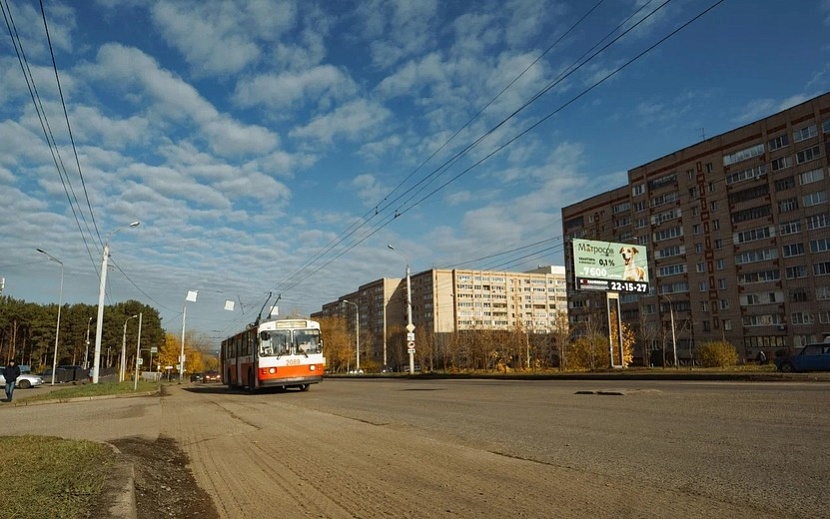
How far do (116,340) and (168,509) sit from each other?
93206mm

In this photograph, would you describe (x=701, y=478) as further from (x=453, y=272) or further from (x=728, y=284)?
(x=453, y=272)

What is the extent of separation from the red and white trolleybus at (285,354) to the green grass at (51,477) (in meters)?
15.1

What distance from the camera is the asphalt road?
4.75 metres

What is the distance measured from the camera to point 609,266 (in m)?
42.7

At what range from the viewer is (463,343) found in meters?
94.9

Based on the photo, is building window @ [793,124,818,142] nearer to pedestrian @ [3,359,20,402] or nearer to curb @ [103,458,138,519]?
pedestrian @ [3,359,20,402]

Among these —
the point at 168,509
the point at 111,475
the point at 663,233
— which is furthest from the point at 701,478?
the point at 663,233

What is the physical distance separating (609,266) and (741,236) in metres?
38.1

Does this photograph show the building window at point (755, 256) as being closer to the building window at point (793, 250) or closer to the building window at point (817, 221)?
the building window at point (793, 250)

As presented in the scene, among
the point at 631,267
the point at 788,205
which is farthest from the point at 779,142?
the point at 631,267

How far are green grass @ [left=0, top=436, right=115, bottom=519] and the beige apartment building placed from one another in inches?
4569

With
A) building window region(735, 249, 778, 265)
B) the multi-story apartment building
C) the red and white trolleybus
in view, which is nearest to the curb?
the red and white trolleybus

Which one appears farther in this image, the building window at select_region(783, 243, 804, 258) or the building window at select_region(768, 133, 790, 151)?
the building window at select_region(768, 133, 790, 151)

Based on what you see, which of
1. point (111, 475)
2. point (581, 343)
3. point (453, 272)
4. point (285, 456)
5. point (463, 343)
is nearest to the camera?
point (111, 475)
